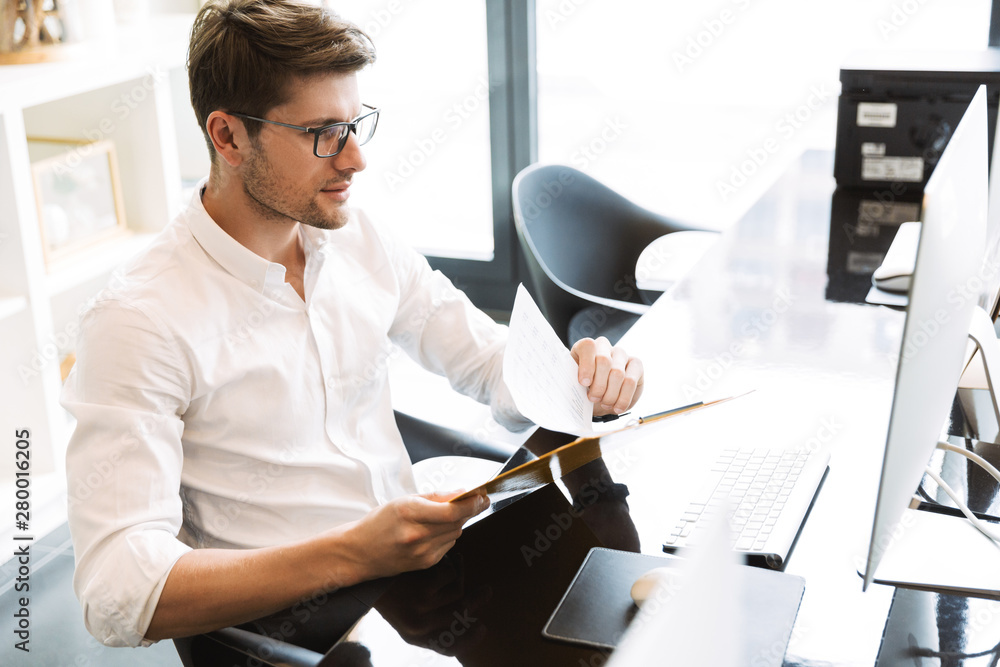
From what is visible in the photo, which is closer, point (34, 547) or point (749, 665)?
point (749, 665)

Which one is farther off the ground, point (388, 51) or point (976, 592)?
point (388, 51)

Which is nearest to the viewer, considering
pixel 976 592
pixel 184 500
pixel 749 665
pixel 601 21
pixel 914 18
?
pixel 749 665

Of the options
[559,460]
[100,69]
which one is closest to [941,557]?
[559,460]

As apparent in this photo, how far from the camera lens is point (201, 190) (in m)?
1.44

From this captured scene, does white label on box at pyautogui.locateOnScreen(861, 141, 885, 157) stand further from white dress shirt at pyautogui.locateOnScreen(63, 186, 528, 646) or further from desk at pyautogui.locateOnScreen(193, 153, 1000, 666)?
white dress shirt at pyautogui.locateOnScreen(63, 186, 528, 646)

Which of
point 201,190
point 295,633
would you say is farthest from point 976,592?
point 201,190

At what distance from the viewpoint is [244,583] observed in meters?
1.15

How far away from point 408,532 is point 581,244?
1465mm

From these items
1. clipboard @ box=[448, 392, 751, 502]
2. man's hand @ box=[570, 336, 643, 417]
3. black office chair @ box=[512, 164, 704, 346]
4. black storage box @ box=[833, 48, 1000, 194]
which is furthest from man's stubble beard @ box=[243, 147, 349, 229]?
black storage box @ box=[833, 48, 1000, 194]

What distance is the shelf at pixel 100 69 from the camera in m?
2.27

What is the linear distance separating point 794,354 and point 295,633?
3.11 ft

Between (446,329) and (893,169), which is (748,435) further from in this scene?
(893,169)

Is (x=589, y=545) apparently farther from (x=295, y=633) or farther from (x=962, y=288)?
(x=962, y=288)

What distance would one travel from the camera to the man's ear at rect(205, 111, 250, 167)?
1.39 meters
